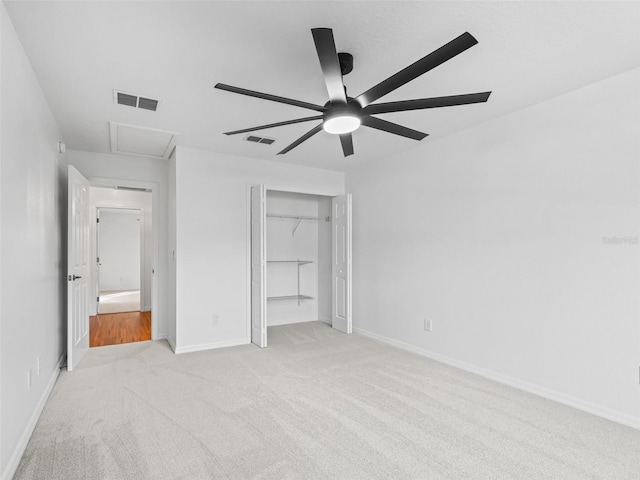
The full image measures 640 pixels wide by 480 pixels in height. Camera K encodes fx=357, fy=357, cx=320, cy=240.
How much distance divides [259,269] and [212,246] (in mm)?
674

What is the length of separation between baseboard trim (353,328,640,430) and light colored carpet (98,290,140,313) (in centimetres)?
597

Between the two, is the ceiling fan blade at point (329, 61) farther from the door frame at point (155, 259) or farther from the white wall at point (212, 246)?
the door frame at point (155, 259)

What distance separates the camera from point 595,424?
8.40ft

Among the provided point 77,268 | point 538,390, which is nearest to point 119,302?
point 77,268

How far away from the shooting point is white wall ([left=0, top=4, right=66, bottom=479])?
1.95 meters

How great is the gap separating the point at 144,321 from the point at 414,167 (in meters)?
5.18

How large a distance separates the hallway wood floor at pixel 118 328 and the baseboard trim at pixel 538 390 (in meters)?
3.82

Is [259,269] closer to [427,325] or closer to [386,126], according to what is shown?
[427,325]

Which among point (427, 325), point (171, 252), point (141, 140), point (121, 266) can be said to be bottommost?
point (427, 325)

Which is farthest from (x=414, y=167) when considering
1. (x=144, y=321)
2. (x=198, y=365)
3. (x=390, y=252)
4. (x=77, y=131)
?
(x=144, y=321)

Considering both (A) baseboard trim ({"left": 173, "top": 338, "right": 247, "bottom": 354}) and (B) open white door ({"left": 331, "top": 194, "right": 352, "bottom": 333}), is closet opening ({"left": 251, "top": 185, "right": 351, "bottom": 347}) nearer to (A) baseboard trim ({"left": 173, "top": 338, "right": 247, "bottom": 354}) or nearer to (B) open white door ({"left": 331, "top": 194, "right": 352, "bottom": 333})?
(B) open white door ({"left": 331, "top": 194, "right": 352, "bottom": 333})

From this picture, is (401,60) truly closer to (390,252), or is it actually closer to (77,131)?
(390,252)

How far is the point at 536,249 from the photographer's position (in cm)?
311

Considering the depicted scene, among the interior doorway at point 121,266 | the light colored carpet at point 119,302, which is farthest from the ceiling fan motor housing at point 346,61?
the light colored carpet at point 119,302
